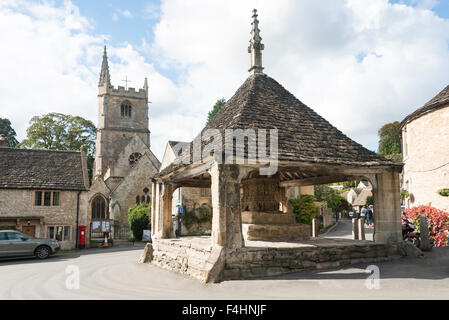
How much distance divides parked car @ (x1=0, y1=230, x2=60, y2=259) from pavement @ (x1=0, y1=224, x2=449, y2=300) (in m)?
6.01

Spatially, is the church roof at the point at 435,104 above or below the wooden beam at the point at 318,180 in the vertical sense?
above

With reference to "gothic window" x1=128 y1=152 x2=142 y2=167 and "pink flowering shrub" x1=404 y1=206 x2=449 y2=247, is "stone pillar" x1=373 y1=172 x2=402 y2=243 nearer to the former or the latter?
"pink flowering shrub" x1=404 y1=206 x2=449 y2=247

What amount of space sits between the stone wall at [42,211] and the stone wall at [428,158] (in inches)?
776

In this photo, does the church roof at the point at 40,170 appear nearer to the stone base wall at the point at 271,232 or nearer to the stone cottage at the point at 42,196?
the stone cottage at the point at 42,196

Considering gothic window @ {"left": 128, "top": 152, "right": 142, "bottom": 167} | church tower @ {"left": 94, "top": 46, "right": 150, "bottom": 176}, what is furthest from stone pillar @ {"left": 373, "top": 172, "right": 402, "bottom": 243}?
church tower @ {"left": 94, "top": 46, "right": 150, "bottom": 176}

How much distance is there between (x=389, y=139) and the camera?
56.5m

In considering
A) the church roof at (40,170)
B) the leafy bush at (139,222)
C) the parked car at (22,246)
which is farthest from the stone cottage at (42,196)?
the leafy bush at (139,222)

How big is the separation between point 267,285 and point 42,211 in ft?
61.5

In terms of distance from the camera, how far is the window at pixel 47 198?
22281 millimetres

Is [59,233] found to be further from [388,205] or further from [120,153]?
[120,153]

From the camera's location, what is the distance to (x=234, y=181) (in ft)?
28.6

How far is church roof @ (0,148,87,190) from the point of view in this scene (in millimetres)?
22269
